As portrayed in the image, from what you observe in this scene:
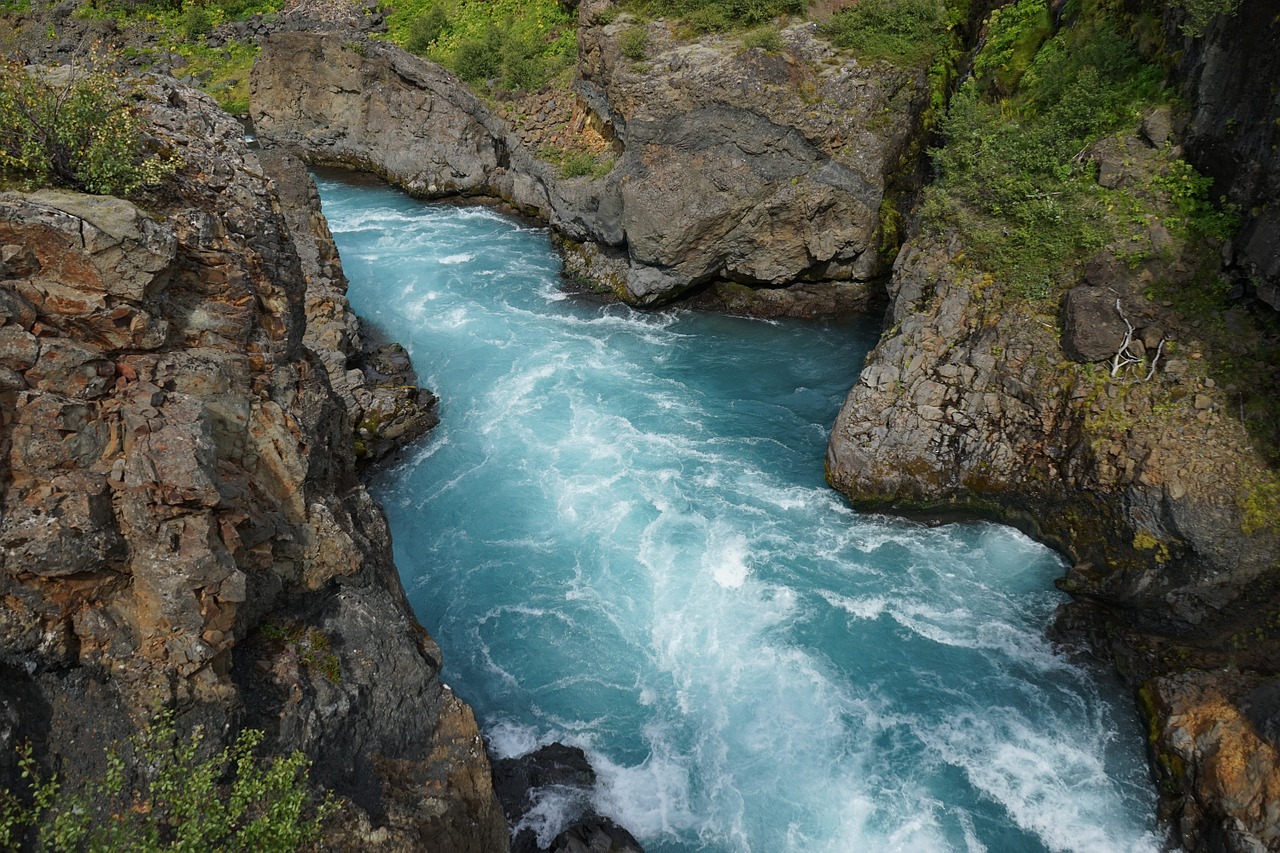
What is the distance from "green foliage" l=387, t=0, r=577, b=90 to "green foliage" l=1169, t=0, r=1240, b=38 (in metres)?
26.2

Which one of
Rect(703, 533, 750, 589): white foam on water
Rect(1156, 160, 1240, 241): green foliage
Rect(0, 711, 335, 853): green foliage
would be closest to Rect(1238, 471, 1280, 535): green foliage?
Rect(1156, 160, 1240, 241): green foliage

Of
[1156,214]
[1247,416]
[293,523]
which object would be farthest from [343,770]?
[1156,214]

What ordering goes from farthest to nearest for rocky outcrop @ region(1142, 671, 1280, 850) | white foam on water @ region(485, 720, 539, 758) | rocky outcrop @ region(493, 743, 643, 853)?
white foam on water @ region(485, 720, 539, 758), rocky outcrop @ region(493, 743, 643, 853), rocky outcrop @ region(1142, 671, 1280, 850)

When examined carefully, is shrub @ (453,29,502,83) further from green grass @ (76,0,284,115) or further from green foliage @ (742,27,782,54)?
green grass @ (76,0,284,115)

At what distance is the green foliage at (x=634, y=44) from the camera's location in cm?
2656

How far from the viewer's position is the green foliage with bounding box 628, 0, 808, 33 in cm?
2667

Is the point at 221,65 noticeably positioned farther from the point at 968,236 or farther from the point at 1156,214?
the point at 1156,214

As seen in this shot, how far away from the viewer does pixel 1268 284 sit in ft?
49.1

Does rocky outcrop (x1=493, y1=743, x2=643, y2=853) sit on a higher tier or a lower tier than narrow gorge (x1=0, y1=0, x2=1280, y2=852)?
lower

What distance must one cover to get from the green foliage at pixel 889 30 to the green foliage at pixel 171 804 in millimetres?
26359

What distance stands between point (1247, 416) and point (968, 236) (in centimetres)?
752

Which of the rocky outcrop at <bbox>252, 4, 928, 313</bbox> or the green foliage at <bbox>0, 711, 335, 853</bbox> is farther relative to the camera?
the rocky outcrop at <bbox>252, 4, 928, 313</bbox>

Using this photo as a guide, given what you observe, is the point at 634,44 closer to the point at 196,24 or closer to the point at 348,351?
the point at 348,351

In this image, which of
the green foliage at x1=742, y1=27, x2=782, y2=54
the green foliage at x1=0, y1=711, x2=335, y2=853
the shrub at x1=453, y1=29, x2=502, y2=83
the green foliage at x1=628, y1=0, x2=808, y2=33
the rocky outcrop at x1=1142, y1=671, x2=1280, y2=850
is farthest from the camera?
the shrub at x1=453, y1=29, x2=502, y2=83
